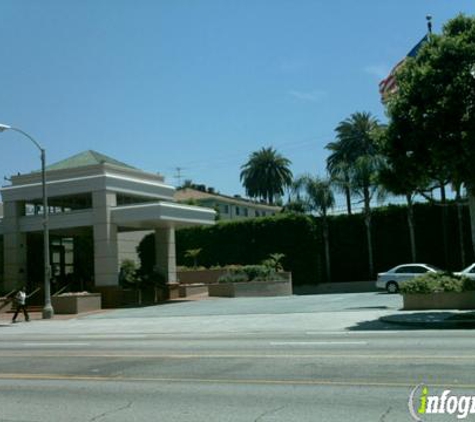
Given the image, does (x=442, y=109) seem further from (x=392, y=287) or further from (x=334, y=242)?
(x=334, y=242)

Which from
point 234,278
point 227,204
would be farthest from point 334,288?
point 227,204

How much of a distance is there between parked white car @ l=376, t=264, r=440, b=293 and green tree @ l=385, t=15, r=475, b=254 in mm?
15067

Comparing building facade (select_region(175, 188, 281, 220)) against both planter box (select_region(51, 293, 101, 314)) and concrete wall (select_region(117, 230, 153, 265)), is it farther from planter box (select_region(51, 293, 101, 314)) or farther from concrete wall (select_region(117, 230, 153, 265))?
planter box (select_region(51, 293, 101, 314))

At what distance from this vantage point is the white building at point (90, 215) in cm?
3619

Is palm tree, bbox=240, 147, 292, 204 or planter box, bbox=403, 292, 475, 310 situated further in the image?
palm tree, bbox=240, 147, 292, 204

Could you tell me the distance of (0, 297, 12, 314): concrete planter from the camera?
36438 millimetres

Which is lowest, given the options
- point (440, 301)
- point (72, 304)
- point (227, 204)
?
point (440, 301)

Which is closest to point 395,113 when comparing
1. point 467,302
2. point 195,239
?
point 467,302

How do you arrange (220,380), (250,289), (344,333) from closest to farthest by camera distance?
(220,380) → (344,333) → (250,289)

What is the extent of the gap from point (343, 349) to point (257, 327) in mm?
8125

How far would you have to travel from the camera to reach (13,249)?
38.6m

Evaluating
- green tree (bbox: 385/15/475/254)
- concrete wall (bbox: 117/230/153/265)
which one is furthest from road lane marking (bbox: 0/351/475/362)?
concrete wall (bbox: 117/230/153/265)

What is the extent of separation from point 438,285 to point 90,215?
19.5m

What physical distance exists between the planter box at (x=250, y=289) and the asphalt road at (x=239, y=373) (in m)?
17.4
